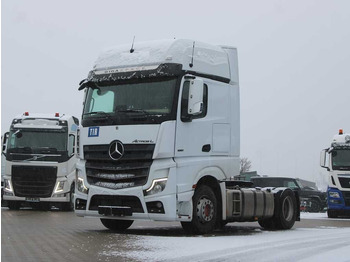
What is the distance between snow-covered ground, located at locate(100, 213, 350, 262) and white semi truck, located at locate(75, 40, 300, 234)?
2.72ft

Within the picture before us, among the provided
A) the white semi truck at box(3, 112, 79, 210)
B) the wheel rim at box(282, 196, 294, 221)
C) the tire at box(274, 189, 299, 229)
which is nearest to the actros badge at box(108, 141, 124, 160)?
the tire at box(274, 189, 299, 229)

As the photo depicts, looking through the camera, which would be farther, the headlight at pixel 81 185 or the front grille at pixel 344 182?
the front grille at pixel 344 182

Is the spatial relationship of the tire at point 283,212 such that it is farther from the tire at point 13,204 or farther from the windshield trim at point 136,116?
the tire at point 13,204

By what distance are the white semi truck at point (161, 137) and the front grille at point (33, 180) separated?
9.30 metres

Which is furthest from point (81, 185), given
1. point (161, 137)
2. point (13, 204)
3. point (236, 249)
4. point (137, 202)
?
point (13, 204)

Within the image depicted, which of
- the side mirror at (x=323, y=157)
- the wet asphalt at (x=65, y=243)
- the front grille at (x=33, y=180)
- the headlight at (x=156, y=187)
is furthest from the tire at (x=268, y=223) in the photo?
the front grille at (x=33, y=180)

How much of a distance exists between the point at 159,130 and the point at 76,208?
2.57 m

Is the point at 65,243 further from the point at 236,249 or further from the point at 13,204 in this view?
the point at 13,204

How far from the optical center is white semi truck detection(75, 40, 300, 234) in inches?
482

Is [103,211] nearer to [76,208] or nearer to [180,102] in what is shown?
[76,208]

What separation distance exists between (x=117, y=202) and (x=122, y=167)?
698mm

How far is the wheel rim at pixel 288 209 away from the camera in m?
15.8

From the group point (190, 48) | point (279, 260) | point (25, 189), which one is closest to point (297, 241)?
point (279, 260)

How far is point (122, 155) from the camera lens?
1242cm
